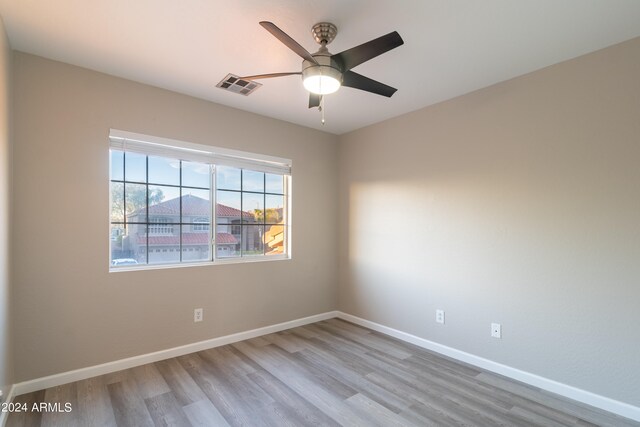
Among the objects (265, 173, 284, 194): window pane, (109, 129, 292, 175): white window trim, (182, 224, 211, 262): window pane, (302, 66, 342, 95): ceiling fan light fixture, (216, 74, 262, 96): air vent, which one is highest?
(216, 74, 262, 96): air vent

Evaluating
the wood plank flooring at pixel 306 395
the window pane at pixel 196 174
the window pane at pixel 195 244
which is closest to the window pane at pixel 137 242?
the window pane at pixel 195 244

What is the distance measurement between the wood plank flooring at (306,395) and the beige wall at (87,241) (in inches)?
11.6

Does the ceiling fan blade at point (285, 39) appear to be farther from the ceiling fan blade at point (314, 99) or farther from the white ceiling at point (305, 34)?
the ceiling fan blade at point (314, 99)

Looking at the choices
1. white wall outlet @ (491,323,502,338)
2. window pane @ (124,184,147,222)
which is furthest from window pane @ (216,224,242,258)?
white wall outlet @ (491,323,502,338)

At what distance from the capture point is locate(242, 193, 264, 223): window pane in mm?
3637

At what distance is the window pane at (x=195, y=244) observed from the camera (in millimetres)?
3172

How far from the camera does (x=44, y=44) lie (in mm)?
2246

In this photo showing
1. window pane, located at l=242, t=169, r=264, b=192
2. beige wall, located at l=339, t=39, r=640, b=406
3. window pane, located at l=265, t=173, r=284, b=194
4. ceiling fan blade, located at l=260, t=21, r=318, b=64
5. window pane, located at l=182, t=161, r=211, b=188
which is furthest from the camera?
window pane, located at l=265, t=173, r=284, b=194

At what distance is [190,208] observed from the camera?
3205mm

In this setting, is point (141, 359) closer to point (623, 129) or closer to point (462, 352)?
point (462, 352)

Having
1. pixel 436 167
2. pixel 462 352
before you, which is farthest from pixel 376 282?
pixel 436 167

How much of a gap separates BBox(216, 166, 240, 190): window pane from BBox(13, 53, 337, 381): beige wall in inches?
10.7

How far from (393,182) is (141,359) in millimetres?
3111

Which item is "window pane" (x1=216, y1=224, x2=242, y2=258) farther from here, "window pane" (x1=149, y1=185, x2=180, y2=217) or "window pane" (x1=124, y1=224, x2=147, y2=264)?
"window pane" (x1=124, y1=224, x2=147, y2=264)
